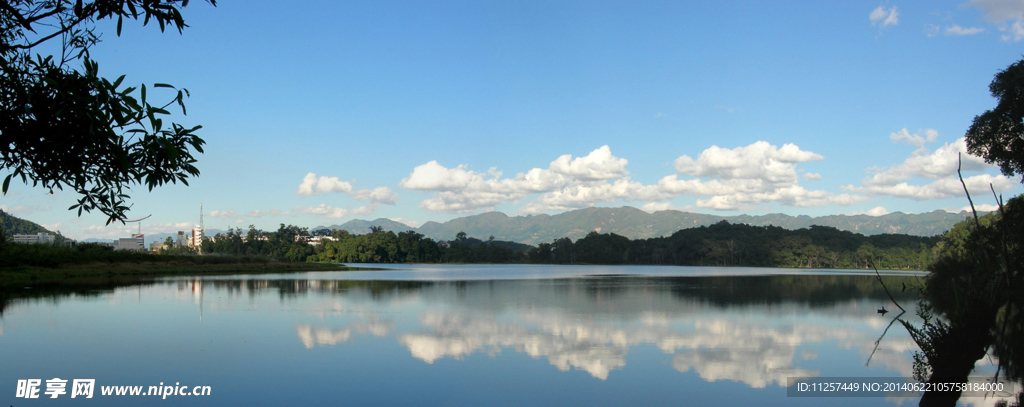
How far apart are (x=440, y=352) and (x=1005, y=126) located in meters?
21.5

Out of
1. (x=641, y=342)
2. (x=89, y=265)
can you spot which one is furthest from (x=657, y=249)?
(x=641, y=342)

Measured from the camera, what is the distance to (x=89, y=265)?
42969mm

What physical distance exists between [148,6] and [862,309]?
24.0 meters

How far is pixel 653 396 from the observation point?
345 inches

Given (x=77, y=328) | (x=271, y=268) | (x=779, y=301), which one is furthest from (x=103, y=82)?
(x=271, y=268)

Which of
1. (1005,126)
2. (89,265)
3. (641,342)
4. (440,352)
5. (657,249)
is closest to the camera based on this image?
(440,352)

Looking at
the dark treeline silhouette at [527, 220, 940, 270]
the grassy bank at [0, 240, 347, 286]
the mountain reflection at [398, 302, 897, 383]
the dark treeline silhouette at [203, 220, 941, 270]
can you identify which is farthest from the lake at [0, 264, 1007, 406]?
the dark treeline silhouette at [203, 220, 941, 270]

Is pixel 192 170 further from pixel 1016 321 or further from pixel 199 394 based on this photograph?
pixel 1016 321

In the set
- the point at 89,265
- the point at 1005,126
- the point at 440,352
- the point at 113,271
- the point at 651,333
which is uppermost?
the point at 1005,126

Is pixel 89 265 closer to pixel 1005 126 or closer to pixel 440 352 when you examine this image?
pixel 440 352

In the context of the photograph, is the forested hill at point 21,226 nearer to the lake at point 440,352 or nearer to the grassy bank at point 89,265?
the grassy bank at point 89,265

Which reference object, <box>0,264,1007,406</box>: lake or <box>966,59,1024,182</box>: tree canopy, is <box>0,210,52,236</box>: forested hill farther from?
<box>966,59,1024,182</box>: tree canopy

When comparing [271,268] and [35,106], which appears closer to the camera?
[35,106]

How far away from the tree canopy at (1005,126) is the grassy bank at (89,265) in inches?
1715
